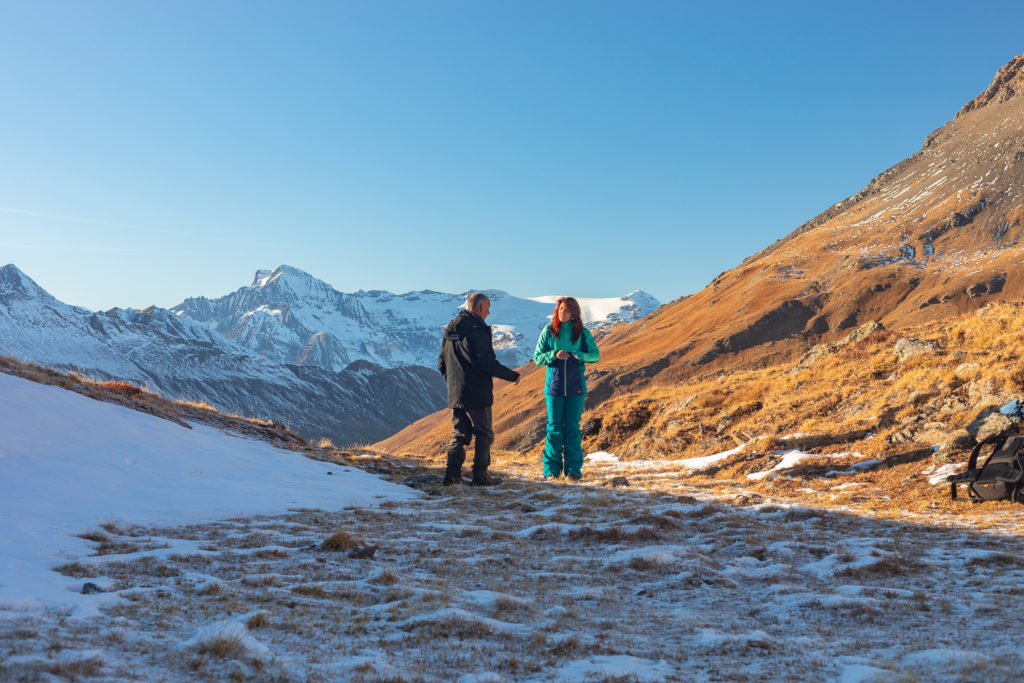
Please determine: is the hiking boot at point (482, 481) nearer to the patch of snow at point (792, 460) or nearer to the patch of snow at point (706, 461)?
the patch of snow at point (706, 461)

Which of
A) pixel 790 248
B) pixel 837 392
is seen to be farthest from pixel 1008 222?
pixel 837 392

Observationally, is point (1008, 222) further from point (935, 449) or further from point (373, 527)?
point (373, 527)

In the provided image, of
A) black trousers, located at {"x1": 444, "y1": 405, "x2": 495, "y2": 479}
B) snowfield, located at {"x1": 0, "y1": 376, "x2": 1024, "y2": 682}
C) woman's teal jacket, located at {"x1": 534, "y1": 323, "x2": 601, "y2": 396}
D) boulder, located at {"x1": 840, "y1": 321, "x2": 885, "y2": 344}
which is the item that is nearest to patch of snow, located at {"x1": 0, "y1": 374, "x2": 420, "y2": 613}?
snowfield, located at {"x1": 0, "y1": 376, "x2": 1024, "y2": 682}

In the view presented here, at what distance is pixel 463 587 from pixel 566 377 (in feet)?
23.2

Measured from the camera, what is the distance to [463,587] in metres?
4.34

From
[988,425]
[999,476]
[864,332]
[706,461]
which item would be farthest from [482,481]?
[864,332]

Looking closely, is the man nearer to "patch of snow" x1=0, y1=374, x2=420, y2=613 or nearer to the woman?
"patch of snow" x1=0, y1=374, x2=420, y2=613

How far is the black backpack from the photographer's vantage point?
6.51m

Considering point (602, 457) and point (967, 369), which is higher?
point (967, 369)

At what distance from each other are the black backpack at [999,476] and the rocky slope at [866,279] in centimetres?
3240

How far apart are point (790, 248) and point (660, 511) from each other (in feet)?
329

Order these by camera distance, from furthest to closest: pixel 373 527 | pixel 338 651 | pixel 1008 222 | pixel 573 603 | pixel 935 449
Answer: pixel 1008 222, pixel 935 449, pixel 373 527, pixel 573 603, pixel 338 651

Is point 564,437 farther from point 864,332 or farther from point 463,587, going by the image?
point 864,332

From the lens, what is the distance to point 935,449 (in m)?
8.88
